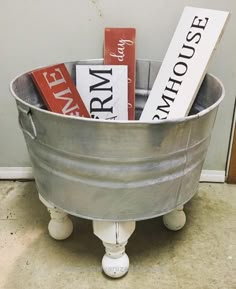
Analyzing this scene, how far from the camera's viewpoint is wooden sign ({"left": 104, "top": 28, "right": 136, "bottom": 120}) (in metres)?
1.03

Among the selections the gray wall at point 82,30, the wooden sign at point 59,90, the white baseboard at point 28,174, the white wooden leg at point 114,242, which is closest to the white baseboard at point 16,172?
the white baseboard at point 28,174

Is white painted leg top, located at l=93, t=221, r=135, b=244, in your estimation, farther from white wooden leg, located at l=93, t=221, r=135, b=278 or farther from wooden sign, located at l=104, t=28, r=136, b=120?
wooden sign, located at l=104, t=28, r=136, b=120

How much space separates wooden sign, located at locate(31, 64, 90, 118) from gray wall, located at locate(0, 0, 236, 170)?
0.14m

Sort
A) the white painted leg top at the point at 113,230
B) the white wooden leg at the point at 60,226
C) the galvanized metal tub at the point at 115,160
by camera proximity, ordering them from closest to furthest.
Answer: the galvanized metal tub at the point at 115,160, the white painted leg top at the point at 113,230, the white wooden leg at the point at 60,226

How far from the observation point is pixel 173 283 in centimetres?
91

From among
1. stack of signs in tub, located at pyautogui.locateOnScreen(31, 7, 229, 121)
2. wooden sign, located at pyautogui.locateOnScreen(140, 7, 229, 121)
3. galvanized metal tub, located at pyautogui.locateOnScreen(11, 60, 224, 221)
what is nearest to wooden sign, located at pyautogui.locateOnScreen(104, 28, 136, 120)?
stack of signs in tub, located at pyautogui.locateOnScreen(31, 7, 229, 121)

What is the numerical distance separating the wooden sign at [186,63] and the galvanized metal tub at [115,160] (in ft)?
0.23

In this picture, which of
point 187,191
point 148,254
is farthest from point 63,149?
point 148,254

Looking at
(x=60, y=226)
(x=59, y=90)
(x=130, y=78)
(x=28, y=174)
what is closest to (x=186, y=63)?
(x=130, y=78)

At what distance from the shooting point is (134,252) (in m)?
1.00

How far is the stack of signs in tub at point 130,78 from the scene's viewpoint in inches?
34.1

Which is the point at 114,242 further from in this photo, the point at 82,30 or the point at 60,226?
the point at 82,30

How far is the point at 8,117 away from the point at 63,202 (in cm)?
47

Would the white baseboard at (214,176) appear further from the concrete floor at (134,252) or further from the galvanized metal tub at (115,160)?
the galvanized metal tub at (115,160)
